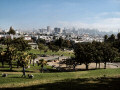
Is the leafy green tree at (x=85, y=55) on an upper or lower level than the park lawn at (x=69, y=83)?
upper

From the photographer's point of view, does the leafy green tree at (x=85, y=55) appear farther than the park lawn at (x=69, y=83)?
Yes

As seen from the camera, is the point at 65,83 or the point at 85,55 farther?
the point at 85,55

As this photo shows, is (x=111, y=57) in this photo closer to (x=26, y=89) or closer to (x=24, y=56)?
(x=24, y=56)

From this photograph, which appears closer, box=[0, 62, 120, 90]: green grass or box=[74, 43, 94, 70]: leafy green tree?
box=[0, 62, 120, 90]: green grass

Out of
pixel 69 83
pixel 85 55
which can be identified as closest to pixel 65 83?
pixel 69 83

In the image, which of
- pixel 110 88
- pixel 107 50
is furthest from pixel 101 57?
pixel 110 88

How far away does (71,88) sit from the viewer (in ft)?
54.5

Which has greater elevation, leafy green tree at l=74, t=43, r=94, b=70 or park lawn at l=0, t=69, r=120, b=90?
leafy green tree at l=74, t=43, r=94, b=70

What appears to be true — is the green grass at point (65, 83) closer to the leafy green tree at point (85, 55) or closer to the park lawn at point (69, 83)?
the park lawn at point (69, 83)

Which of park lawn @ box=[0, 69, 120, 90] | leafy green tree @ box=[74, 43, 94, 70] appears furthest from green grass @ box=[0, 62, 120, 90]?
leafy green tree @ box=[74, 43, 94, 70]

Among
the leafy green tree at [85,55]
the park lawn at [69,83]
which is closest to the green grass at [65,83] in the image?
the park lawn at [69,83]

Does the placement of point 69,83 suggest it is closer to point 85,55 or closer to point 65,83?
point 65,83

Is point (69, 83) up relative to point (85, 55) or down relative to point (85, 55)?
down

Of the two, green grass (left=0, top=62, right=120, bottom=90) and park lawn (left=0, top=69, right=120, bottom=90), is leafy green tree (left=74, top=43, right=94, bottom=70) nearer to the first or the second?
green grass (left=0, top=62, right=120, bottom=90)
